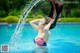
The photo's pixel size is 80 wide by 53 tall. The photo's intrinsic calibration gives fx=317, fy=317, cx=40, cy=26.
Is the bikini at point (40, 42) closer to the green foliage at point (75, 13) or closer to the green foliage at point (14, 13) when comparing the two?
the green foliage at point (14, 13)

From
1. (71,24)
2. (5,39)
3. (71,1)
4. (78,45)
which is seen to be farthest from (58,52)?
(71,24)

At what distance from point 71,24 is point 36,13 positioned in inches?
76.0

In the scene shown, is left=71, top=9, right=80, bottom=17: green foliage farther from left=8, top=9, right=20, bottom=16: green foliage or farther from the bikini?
the bikini

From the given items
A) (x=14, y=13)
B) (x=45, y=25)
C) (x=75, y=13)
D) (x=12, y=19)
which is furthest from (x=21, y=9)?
(x=45, y=25)

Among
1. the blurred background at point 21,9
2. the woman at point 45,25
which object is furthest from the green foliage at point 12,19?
the woman at point 45,25

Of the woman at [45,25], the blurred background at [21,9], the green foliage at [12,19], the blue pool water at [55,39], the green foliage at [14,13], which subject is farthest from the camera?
the green foliage at [12,19]

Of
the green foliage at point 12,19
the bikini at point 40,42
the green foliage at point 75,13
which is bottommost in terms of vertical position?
the bikini at point 40,42

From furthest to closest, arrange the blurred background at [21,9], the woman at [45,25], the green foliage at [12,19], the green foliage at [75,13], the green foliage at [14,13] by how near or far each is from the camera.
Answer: the green foliage at [75,13] < the green foliage at [12,19] < the green foliage at [14,13] < the blurred background at [21,9] < the woman at [45,25]

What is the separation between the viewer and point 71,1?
28.8 ft

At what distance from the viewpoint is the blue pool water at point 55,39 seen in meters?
6.95

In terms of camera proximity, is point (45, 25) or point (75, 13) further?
point (75, 13)

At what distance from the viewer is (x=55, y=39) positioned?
7.92 meters

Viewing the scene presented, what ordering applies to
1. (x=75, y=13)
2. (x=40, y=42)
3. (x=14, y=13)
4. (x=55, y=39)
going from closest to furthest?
(x=40, y=42), (x=55, y=39), (x=14, y=13), (x=75, y=13)

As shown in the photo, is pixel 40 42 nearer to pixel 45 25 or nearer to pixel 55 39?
pixel 45 25
